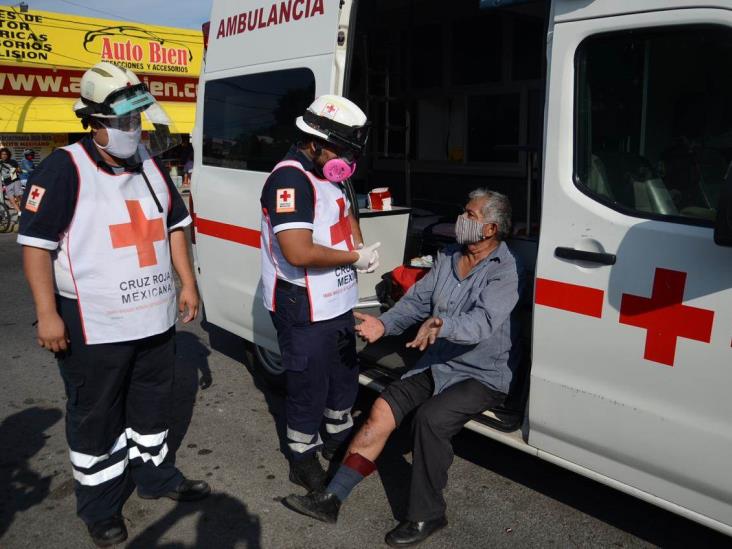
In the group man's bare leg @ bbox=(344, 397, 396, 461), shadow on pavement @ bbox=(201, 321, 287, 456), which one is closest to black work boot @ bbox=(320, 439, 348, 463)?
shadow on pavement @ bbox=(201, 321, 287, 456)

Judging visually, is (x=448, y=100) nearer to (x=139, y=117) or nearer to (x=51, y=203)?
(x=139, y=117)

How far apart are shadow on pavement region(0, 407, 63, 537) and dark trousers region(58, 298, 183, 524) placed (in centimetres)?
46

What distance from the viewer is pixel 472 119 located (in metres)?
6.61

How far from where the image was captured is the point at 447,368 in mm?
2939

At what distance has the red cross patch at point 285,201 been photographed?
2.68 meters

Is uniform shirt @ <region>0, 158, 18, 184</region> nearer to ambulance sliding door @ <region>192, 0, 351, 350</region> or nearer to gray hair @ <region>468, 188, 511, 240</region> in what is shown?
ambulance sliding door @ <region>192, 0, 351, 350</region>

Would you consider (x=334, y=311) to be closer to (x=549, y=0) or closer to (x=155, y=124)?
(x=155, y=124)

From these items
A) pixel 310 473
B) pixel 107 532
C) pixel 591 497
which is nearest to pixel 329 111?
pixel 310 473

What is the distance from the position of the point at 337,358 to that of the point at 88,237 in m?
1.18

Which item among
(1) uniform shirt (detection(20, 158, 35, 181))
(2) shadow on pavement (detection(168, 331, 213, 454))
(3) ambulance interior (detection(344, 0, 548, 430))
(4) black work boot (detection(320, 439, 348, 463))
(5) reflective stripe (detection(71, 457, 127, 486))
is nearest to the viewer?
(5) reflective stripe (detection(71, 457, 127, 486))

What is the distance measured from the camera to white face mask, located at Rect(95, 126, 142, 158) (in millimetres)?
2598

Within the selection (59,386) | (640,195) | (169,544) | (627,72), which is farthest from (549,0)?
(59,386)

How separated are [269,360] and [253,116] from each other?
1521mm

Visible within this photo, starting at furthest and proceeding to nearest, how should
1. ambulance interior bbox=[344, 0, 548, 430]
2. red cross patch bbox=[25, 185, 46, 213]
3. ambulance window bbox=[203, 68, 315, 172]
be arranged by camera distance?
ambulance interior bbox=[344, 0, 548, 430] < ambulance window bbox=[203, 68, 315, 172] < red cross patch bbox=[25, 185, 46, 213]
